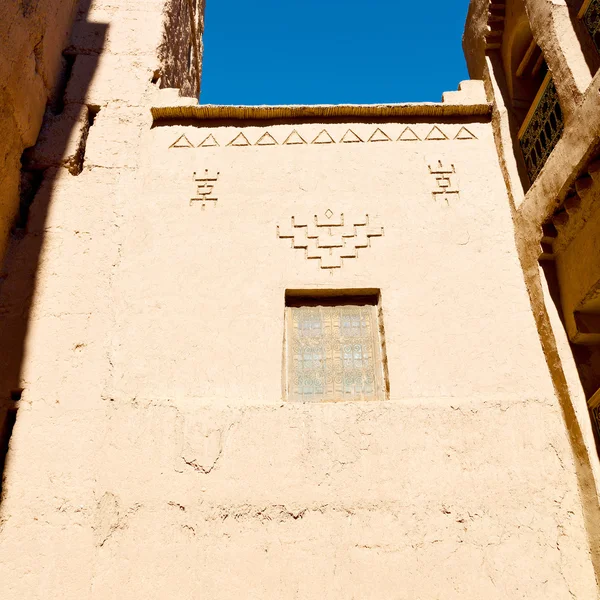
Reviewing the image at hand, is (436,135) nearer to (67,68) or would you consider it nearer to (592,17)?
(592,17)

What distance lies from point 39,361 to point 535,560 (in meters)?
3.20

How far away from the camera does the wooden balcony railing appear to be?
3840mm

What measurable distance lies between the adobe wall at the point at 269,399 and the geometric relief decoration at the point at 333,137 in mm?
21

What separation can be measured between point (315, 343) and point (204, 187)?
159 cm

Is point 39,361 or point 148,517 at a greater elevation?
point 39,361

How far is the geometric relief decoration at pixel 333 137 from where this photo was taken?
16.2 ft

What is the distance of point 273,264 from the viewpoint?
4281mm


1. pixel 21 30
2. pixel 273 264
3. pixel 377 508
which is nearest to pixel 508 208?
pixel 273 264

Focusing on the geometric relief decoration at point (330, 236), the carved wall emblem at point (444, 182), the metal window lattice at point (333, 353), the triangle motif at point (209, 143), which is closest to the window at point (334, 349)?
the metal window lattice at point (333, 353)

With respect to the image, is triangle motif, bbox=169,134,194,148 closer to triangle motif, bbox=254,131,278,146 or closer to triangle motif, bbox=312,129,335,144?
triangle motif, bbox=254,131,278,146

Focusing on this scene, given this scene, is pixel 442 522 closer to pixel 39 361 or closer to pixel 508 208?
pixel 508 208

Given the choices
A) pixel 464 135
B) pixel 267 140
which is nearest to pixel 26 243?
pixel 267 140

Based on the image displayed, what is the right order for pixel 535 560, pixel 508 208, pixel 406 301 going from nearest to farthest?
pixel 535 560 < pixel 406 301 < pixel 508 208

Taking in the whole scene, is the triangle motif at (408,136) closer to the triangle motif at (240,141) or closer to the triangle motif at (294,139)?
the triangle motif at (294,139)
